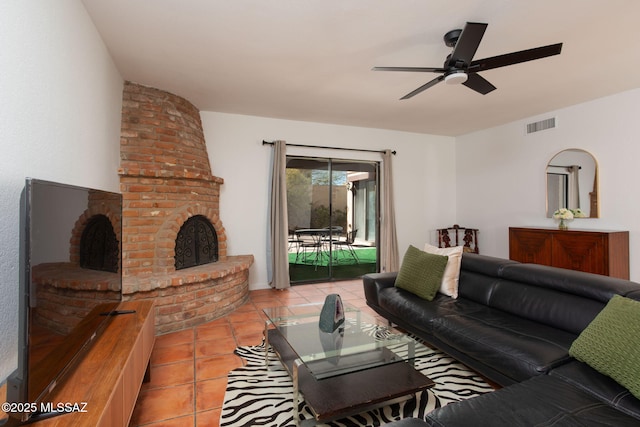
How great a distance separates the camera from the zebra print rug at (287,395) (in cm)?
181

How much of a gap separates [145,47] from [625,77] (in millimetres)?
4826

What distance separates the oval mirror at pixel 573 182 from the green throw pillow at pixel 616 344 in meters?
3.10

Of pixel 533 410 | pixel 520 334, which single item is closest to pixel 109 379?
pixel 533 410

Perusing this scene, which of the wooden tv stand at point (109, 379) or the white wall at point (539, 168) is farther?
the white wall at point (539, 168)

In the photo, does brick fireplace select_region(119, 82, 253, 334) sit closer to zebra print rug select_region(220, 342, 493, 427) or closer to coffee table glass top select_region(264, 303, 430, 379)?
zebra print rug select_region(220, 342, 493, 427)

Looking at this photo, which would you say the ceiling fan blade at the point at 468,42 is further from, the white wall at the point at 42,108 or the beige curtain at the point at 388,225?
the beige curtain at the point at 388,225

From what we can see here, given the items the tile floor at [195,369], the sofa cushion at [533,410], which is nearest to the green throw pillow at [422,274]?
the tile floor at [195,369]

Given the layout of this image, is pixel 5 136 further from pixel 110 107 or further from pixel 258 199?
pixel 258 199

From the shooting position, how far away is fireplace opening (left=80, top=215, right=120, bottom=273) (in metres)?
1.51

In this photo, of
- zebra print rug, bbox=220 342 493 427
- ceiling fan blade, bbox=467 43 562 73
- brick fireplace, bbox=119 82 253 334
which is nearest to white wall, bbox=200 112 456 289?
Answer: brick fireplace, bbox=119 82 253 334

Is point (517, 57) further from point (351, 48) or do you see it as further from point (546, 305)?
point (546, 305)

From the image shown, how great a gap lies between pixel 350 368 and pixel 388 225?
3844 millimetres

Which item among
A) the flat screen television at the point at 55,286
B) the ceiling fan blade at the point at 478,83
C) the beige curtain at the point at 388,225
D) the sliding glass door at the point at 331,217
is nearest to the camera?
the flat screen television at the point at 55,286

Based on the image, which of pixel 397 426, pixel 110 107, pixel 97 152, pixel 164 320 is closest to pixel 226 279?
pixel 164 320
